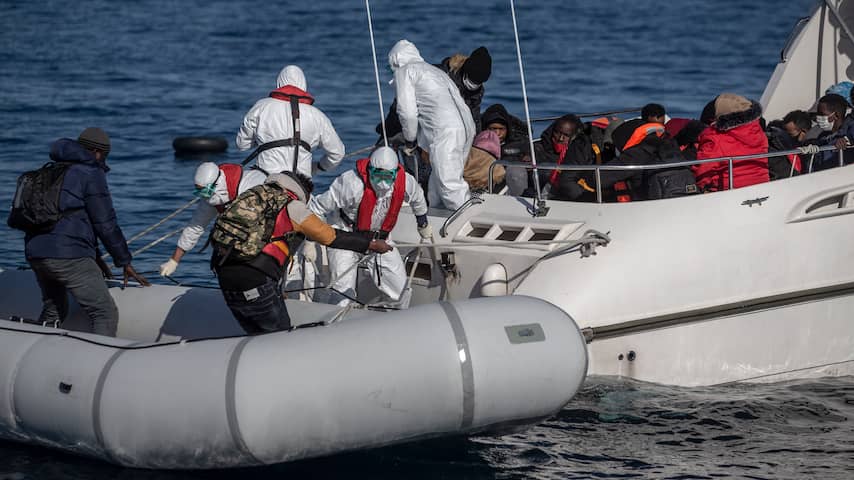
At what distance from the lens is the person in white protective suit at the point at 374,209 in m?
8.34

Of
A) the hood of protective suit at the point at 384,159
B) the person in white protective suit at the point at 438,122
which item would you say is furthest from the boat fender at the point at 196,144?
the hood of protective suit at the point at 384,159

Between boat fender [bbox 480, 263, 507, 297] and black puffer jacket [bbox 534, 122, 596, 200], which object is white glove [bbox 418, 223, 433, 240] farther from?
black puffer jacket [bbox 534, 122, 596, 200]

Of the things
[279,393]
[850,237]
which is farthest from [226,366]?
[850,237]

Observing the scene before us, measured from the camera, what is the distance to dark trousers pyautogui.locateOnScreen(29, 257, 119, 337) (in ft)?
25.6

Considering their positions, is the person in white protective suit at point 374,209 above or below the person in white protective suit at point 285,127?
below

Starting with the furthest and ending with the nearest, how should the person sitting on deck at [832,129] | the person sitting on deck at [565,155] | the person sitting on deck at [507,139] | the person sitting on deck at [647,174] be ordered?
the person sitting on deck at [507,139] < the person sitting on deck at [832,129] < the person sitting on deck at [565,155] < the person sitting on deck at [647,174]

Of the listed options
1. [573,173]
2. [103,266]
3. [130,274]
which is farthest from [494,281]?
[103,266]

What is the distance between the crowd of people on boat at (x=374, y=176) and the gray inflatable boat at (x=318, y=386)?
602 mm

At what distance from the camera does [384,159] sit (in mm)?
8203

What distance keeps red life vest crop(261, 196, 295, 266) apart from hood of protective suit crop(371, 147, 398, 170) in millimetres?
1123

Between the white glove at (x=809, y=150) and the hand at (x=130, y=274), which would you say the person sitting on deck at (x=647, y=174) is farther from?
the hand at (x=130, y=274)

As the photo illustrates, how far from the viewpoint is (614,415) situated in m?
8.08

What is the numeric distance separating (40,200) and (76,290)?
0.66 meters

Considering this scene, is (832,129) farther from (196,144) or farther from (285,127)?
(196,144)
